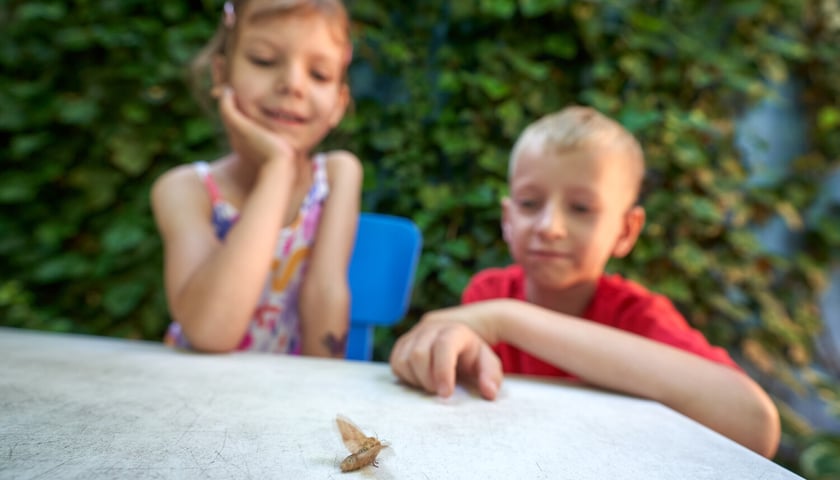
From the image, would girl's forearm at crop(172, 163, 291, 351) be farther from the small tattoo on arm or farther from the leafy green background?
the leafy green background

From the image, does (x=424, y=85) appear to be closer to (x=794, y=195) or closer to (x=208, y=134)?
(x=208, y=134)

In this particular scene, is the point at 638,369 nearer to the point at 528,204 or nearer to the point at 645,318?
the point at 645,318

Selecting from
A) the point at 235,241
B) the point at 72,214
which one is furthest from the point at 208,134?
the point at 235,241

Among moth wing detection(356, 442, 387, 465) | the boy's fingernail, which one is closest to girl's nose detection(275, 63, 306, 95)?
the boy's fingernail

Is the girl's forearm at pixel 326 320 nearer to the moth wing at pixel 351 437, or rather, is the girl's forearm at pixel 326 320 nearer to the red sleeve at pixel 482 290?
the red sleeve at pixel 482 290

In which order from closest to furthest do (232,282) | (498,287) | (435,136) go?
(232,282) → (498,287) → (435,136)

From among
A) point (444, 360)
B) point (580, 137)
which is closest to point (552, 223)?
point (580, 137)
